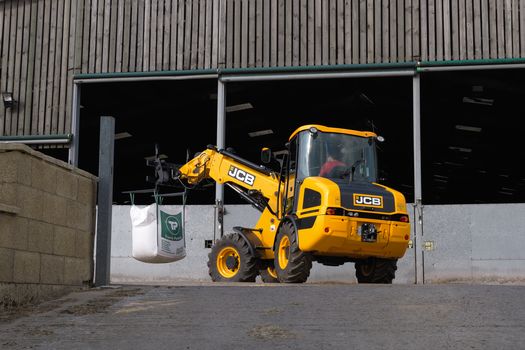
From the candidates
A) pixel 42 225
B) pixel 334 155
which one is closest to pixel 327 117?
pixel 334 155

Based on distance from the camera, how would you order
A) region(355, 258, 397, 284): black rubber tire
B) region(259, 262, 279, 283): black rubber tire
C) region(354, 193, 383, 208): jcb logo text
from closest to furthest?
region(354, 193, 383, 208): jcb logo text, region(355, 258, 397, 284): black rubber tire, region(259, 262, 279, 283): black rubber tire

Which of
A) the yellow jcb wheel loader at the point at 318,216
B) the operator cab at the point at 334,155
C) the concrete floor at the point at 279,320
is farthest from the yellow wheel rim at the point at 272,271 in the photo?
the concrete floor at the point at 279,320

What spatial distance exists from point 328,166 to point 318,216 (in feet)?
4.08

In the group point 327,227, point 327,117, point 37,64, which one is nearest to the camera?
point 327,227

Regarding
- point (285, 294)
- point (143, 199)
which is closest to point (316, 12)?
point (285, 294)

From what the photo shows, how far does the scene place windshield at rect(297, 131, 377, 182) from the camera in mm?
13156

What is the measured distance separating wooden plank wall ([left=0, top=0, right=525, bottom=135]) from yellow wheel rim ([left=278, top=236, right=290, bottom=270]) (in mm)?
6582

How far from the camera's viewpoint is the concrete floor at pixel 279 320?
7.12 m

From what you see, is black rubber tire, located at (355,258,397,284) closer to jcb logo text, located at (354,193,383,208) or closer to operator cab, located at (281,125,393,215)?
operator cab, located at (281,125,393,215)

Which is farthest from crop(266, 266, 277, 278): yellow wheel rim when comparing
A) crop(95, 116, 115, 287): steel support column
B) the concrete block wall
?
the concrete block wall

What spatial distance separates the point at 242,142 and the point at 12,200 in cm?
2032

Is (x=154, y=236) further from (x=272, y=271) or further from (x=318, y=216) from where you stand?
(x=318, y=216)

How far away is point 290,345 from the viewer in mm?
6945

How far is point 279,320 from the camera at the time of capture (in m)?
8.11
